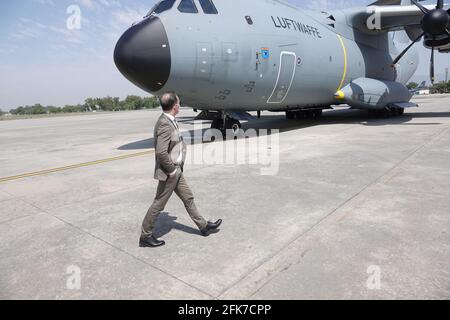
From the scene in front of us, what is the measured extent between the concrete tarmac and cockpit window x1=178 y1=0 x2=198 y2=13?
453 centimetres

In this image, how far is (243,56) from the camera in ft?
31.0

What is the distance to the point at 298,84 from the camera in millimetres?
11836

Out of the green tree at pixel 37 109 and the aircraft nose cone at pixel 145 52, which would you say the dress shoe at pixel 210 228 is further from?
the green tree at pixel 37 109

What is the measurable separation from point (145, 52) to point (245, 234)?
5.96 m

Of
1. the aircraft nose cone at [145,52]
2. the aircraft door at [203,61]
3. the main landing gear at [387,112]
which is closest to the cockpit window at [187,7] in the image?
the aircraft nose cone at [145,52]

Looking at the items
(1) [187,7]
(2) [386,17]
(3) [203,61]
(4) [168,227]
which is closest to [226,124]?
(3) [203,61]

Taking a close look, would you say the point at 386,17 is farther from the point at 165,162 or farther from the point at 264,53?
the point at 165,162

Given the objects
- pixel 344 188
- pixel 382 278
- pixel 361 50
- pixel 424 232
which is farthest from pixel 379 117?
pixel 382 278

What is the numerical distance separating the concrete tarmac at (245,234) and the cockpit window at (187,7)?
14.9 feet

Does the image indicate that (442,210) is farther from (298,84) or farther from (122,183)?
(298,84)

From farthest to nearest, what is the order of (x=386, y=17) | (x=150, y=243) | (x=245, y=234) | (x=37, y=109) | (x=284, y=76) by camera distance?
(x=37, y=109) → (x=386, y=17) → (x=284, y=76) → (x=245, y=234) → (x=150, y=243)

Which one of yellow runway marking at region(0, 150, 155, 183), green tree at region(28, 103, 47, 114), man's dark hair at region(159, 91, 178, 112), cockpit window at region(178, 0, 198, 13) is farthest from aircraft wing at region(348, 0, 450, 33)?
green tree at region(28, 103, 47, 114)

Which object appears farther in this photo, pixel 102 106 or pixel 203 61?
pixel 102 106

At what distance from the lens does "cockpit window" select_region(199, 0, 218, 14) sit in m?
8.99
